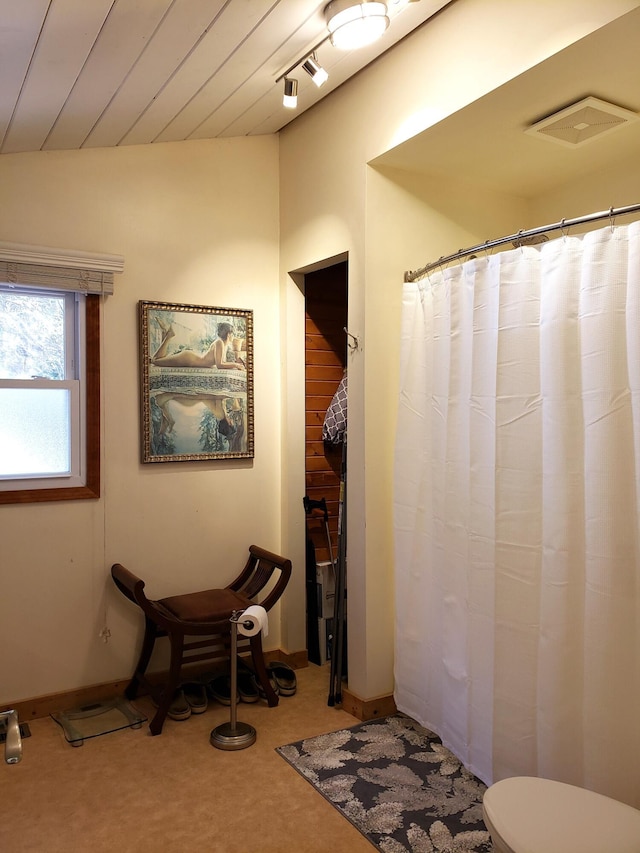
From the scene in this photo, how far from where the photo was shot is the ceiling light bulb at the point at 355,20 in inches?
86.4

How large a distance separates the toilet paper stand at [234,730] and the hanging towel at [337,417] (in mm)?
1086

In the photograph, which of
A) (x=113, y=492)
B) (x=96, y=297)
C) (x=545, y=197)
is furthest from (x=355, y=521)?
(x=545, y=197)

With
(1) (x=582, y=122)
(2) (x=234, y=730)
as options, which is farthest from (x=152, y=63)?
(2) (x=234, y=730)

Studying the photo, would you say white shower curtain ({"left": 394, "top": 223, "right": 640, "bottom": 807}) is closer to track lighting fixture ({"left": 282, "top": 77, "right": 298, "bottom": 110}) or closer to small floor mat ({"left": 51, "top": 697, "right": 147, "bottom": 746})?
track lighting fixture ({"left": 282, "top": 77, "right": 298, "bottom": 110})

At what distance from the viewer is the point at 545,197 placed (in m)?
3.27

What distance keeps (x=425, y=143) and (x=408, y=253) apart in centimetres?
48

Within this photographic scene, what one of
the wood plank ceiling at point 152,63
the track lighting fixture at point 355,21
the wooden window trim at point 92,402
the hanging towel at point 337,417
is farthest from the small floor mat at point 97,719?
the track lighting fixture at point 355,21

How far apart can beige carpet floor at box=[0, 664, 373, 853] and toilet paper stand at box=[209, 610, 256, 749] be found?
3 centimetres

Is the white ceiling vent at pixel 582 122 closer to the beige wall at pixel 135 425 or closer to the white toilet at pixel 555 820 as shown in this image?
the beige wall at pixel 135 425

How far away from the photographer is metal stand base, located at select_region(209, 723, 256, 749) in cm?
274

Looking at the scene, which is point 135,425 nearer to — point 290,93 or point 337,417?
point 337,417

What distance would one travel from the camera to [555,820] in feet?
5.54

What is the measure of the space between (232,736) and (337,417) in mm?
1530

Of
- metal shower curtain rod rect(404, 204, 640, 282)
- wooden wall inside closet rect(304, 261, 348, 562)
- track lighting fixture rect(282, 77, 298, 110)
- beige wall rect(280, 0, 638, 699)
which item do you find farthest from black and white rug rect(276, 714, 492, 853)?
track lighting fixture rect(282, 77, 298, 110)
